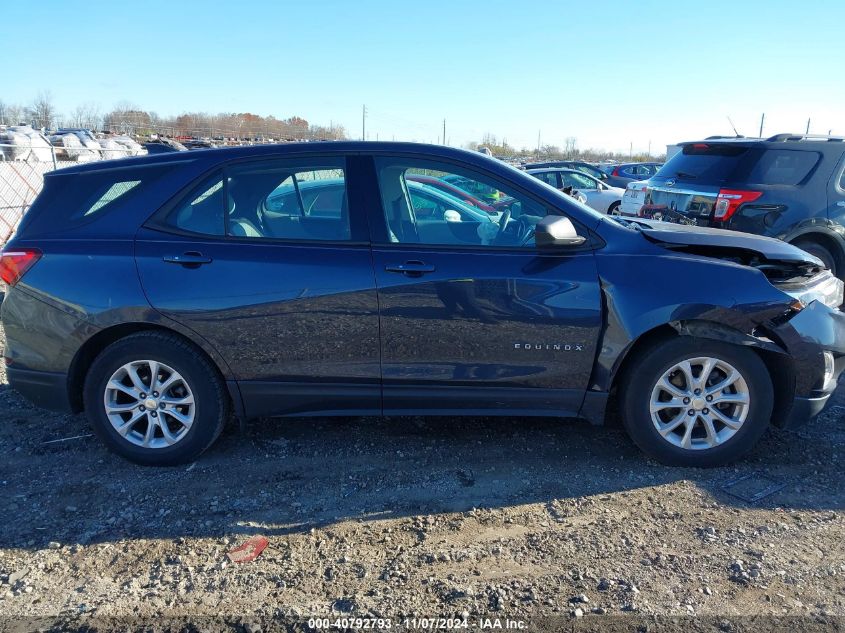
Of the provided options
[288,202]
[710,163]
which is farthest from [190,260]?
[710,163]

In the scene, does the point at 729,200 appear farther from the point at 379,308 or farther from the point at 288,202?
the point at 288,202

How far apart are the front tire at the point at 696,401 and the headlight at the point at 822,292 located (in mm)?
440

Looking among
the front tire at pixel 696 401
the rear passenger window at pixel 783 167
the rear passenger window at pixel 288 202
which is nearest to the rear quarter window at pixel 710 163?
the rear passenger window at pixel 783 167

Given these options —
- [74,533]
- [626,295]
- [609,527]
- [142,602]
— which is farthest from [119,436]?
[626,295]

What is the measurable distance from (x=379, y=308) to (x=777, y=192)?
5.19 m

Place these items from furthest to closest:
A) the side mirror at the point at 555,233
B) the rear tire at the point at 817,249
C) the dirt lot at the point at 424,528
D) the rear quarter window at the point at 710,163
→ 1. the rear tire at the point at 817,249
2. the rear quarter window at the point at 710,163
3. the side mirror at the point at 555,233
4. the dirt lot at the point at 424,528

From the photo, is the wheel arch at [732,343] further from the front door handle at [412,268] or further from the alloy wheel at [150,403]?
the alloy wheel at [150,403]

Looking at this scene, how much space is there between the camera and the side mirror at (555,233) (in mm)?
3402

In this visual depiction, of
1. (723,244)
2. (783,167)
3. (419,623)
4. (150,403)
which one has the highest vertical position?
(783,167)

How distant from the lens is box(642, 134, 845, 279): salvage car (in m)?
6.56

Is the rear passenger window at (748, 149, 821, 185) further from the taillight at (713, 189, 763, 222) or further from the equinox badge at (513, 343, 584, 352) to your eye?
the equinox badge at (513, 343, 584, 352)

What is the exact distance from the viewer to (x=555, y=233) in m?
3.41

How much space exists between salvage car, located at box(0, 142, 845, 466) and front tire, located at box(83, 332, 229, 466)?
12 millimetres

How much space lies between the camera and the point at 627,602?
103 inches
